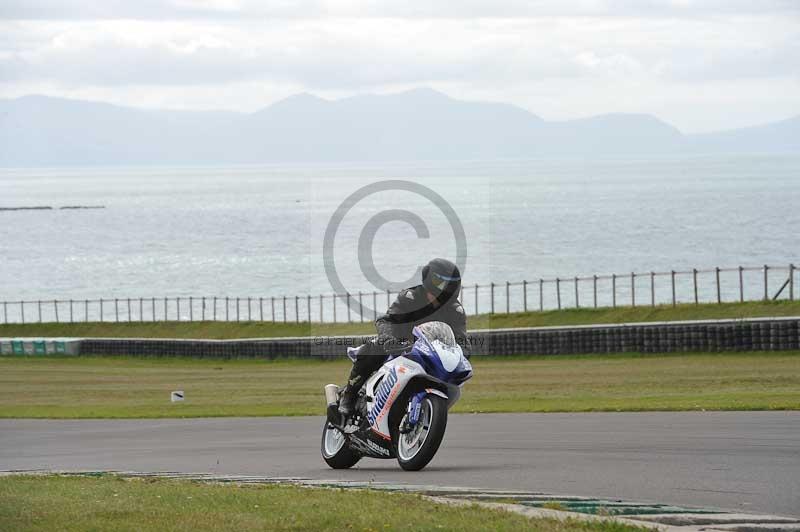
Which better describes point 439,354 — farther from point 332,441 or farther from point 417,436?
point 332,441

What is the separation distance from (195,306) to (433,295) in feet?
299

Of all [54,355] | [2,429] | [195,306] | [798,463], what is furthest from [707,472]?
[195,306]

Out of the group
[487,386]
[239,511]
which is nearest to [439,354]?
[239,511]

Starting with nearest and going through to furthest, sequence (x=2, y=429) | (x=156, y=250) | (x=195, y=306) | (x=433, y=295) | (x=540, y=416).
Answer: (x=433, y=295) < (x=540, y=416) < (x=2, y=429) < (x=195, y=306) < (x=156, y=250)

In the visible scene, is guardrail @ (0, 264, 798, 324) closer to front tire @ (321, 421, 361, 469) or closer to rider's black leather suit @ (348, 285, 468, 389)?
front tire @ (321, 421, 361, 469)

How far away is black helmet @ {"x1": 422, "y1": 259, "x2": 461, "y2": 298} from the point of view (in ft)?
39.2

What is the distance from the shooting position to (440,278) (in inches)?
470

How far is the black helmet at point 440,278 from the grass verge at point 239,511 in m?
2.38

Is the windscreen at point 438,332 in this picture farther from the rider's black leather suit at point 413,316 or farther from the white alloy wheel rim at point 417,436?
the white alloy wheel rim at point 417,436

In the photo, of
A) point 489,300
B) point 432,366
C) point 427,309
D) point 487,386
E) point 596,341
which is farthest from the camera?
point 489,300

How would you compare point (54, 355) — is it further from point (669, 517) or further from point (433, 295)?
point (669, 517)

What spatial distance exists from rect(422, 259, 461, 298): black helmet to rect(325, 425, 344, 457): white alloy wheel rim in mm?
2131

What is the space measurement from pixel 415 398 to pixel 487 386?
61.9 feet

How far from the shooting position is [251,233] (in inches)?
6929
